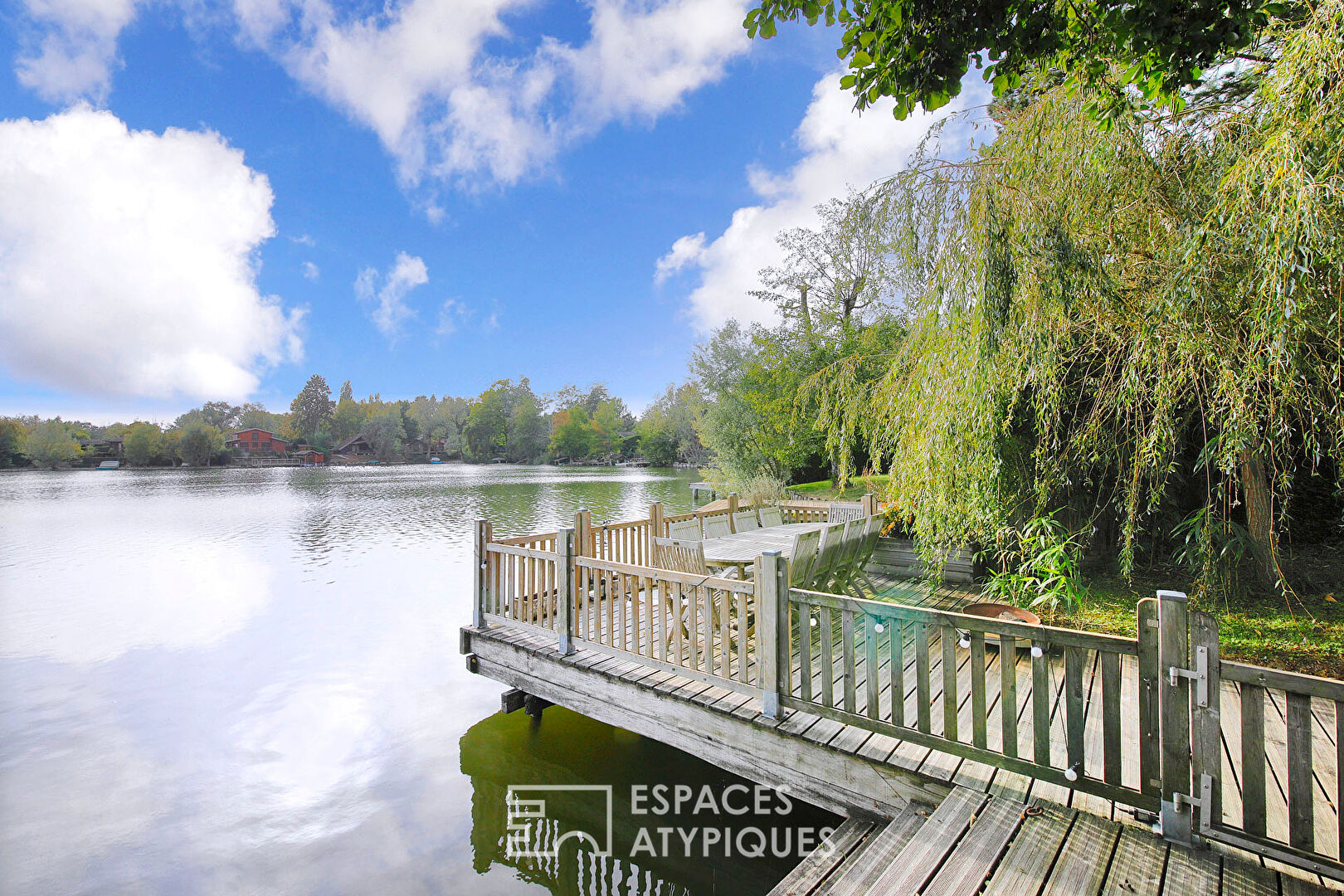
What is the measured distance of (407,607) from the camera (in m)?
9.68

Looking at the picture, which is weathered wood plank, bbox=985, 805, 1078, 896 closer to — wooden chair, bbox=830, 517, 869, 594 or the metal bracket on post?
the metal bracket on post

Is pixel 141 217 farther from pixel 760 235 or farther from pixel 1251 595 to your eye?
pixel 1251 595

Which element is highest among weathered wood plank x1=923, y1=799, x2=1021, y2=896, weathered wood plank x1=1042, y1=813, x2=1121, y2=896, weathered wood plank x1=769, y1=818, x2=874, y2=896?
weathered wood plank x1=1042, y1=813, x2=1121, y2=896

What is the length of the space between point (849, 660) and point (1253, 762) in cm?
140

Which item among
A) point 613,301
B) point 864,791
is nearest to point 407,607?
point 864,791

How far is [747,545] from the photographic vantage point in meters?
5.35

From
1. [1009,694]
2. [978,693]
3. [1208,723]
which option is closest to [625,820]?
[978,693]

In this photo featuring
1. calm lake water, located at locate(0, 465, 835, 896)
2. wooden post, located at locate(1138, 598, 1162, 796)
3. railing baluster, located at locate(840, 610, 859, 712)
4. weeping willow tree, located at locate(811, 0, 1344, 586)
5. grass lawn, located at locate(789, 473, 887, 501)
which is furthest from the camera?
grass lawn, located at locate(789, 473, 887, 501)

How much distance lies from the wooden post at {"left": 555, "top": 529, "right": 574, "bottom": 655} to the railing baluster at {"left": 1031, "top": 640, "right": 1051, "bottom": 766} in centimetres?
288

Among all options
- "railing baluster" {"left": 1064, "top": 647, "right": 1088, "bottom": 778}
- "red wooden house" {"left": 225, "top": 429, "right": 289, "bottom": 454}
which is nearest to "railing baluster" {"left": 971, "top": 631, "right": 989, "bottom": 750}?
"railing baluster" {"left": 1064, "top": 647, "right": 1088, "bottom": 778}

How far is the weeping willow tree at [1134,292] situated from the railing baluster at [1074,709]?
1.54m

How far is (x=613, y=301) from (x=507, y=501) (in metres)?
47.8

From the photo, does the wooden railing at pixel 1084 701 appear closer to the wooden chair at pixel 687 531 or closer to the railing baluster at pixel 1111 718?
the railing baluster at pixel 1111 718

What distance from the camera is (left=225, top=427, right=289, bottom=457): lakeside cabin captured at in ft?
231
